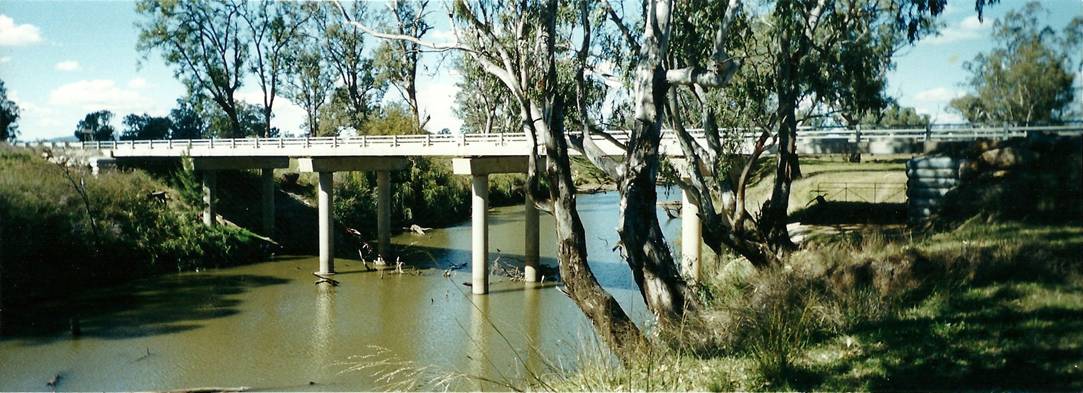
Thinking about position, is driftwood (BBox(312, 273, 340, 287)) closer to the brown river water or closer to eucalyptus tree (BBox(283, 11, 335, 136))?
the brown river water

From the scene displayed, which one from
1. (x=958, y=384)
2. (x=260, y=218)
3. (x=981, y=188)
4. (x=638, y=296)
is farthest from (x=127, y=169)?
(x=958, y=384)

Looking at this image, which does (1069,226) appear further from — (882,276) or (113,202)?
(113,202)

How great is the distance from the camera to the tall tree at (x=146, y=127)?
60.9 metres

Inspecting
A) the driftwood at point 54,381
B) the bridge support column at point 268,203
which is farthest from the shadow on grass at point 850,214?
the bridge support column at point 268,203

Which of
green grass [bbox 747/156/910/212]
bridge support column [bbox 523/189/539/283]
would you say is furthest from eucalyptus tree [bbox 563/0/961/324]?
green grass [bbox 747/156/910/212]

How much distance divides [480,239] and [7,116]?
37.7 meters

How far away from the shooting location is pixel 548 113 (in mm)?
9648

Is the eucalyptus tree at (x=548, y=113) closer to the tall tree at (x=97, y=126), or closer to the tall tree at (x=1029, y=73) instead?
the tall tree at (x=1029, y=73)

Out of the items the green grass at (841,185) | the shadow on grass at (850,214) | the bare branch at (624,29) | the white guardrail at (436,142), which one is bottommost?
the shadow on grass at (850,214)

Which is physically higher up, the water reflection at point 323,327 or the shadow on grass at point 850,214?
the shadow on grass at point 850,214

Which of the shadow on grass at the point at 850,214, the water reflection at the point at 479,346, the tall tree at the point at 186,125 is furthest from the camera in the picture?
the tall tree at the point at 186,125

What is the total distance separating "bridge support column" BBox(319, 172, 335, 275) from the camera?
25141 millimetres

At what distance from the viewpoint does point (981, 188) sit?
13.3 metres

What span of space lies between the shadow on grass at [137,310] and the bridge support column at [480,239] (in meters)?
6.27
